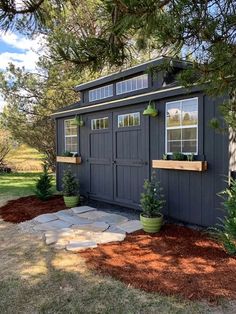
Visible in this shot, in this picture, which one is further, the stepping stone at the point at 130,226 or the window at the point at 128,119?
the window at the point at 128,119

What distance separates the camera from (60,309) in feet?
8.96

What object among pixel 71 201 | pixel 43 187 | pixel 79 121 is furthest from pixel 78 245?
pixel 79 121

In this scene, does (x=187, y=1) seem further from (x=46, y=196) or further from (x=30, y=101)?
(x=30, y=101)

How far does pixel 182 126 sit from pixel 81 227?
8.12ft

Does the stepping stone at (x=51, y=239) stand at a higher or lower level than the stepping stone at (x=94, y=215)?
lower

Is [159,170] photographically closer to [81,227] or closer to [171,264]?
[81,227]

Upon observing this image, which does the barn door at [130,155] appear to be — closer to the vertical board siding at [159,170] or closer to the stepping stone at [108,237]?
the vertical board siding at [159,170]

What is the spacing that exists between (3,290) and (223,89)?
2.79 meters

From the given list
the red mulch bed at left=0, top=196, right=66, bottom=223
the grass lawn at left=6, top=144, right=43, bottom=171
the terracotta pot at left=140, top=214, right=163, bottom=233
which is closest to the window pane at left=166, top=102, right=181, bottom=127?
the terracotta pot at left=140, top=214, right=163, bottom=233

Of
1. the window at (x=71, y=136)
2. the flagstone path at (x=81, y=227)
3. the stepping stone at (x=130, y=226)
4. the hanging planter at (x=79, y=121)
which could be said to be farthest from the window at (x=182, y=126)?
the window at (x=71, y=136)

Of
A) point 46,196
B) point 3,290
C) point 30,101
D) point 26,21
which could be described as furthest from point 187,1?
point 30,101

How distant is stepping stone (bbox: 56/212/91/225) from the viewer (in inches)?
221

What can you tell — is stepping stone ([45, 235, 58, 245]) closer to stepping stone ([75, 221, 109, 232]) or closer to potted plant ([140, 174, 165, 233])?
stepping stone ([75, 221, 109, 232])

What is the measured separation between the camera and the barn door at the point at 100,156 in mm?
7094
